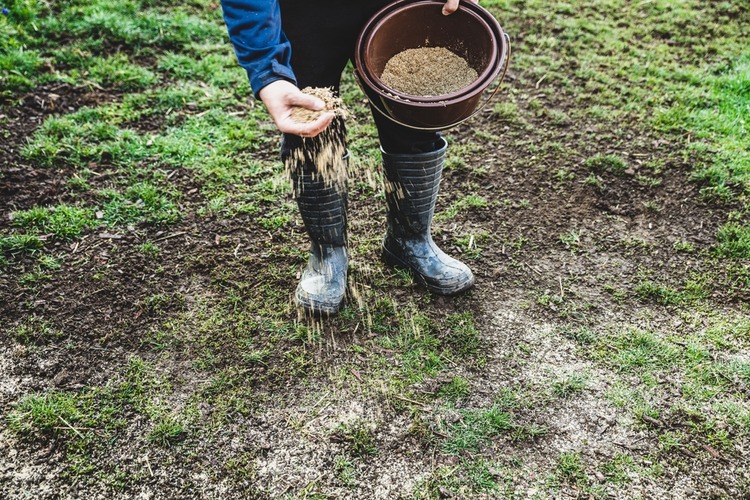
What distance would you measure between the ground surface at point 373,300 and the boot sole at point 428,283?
0.14 feet

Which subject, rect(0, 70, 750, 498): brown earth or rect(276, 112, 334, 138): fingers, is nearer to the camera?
rect(276, 112, 334, 138): fingers

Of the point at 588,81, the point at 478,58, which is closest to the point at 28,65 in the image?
the point at 478,58

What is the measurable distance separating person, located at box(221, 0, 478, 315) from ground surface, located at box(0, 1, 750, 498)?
0.14 m

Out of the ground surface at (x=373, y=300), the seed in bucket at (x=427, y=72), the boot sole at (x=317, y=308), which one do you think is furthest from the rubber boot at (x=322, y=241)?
the seed in bucket at (x=427, y=72)

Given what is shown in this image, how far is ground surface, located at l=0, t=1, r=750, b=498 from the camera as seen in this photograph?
2131mm

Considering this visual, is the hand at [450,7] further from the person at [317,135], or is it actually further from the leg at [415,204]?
the leg at [415,204]

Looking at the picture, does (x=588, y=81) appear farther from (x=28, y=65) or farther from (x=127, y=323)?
(x=28, y=65)

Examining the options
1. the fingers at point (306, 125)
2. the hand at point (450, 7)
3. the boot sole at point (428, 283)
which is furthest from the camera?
the boot sole at point (428, 283)

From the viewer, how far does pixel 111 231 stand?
308cm

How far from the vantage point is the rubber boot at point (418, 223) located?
251 centimetres

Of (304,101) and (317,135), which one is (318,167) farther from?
(304,101)

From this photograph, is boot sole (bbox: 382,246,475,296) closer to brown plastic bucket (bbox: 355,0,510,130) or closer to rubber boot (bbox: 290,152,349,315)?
rubber boot (bbox: 290,152,349,315)

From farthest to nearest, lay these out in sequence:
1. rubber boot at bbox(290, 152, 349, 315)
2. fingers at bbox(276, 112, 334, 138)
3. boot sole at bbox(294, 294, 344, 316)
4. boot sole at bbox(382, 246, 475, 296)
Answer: boot sole at bbox(382, 246, 475, 296) → boot sole at bbox(294, 294, 344, 316) → rubber boot at bbox(290, 152, 349, 315) → fingers at bbox(276, 112, 334, 138)

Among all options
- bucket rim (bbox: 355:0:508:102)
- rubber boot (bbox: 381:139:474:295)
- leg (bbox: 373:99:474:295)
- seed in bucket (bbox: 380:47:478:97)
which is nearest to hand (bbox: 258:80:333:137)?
bucket rim (bbox: 355:0:508:102)
